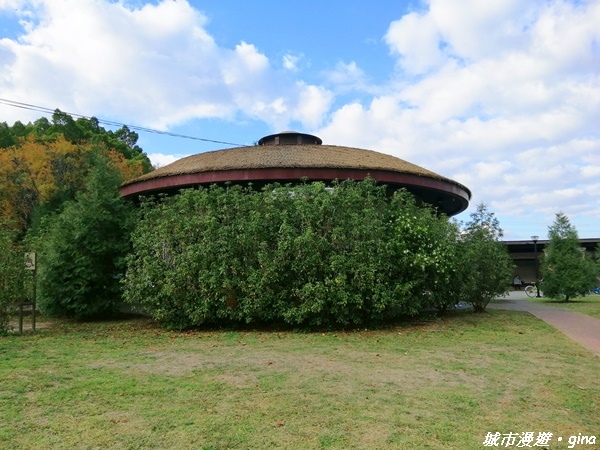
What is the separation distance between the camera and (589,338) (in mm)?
8844

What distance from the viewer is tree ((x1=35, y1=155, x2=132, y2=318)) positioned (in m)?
11.6

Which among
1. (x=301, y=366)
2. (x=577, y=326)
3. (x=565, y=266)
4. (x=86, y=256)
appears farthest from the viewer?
(x=565, y=266)

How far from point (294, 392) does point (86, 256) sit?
8396 mm

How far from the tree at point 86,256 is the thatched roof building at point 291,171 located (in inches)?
72.6

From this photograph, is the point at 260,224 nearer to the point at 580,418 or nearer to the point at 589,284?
the point at 580,418

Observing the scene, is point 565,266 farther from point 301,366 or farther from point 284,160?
point 301,366

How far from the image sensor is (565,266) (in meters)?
18.5

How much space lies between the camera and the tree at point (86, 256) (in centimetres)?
1155

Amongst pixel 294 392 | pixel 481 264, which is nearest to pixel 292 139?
pixel 481 264

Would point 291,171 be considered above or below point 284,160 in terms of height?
below

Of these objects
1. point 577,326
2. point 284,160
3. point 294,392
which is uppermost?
point 284,160

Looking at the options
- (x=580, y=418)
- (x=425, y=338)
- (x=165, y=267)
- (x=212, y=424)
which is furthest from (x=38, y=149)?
(x=580, y=418)

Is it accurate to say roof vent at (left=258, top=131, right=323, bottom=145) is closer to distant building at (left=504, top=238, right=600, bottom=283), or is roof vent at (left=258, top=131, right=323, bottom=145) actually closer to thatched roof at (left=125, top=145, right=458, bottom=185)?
thatched roof at (left=125, top=145, right=458, bottom=185)
